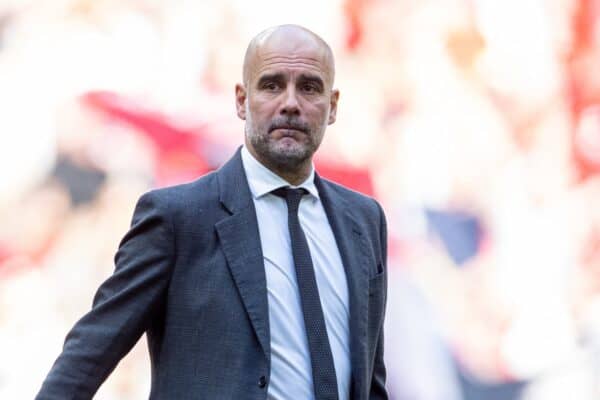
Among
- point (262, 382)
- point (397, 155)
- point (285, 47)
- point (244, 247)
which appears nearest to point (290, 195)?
point (244, 247)

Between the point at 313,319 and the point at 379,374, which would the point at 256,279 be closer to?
the point at 313,319

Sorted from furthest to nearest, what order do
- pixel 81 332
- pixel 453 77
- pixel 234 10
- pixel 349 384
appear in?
1. pixel 453 77
2. pixel 234 10
3. pixel 349 384
4. pixel 81 332

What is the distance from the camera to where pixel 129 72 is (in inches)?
137

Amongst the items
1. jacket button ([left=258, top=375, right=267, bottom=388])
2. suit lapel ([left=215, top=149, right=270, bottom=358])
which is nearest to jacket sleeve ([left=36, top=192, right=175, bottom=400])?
suit lapel ([left=215, top=149, right=270, bottom=358])

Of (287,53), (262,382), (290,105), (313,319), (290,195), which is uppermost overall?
(287,53)

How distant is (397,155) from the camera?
382cm

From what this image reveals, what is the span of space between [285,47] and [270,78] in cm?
7

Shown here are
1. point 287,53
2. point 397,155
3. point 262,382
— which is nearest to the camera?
point 262,382

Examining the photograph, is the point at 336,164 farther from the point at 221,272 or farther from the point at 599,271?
the point at 221,272

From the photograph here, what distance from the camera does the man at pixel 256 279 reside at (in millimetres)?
1974

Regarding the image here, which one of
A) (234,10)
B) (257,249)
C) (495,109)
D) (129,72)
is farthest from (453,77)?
(257,249)

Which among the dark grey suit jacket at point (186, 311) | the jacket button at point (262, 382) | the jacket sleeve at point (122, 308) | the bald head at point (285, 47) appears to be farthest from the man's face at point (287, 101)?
the jacket button at point (262, 382)

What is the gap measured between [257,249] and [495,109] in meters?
2.07

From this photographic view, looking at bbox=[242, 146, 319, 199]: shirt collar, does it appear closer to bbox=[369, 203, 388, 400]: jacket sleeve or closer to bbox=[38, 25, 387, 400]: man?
bbox=[38, 25, 387, 400]: man
